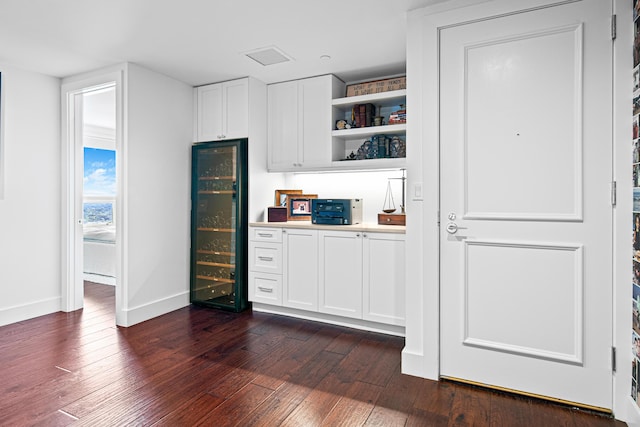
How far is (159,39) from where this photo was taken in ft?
9.59

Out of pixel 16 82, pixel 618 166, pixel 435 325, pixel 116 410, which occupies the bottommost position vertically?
pixel 116 410

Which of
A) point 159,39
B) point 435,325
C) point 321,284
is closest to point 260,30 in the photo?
point 159,39

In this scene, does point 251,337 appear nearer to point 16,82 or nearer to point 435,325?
point 435,325

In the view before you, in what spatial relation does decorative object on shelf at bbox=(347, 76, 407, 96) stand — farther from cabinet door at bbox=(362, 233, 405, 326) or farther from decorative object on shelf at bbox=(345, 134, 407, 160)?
cabinet door at bbox=(362, 233, 405, 326)

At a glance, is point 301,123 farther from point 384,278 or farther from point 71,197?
point 71,197

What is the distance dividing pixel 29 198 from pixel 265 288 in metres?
2.44

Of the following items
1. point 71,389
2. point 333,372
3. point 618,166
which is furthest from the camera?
point 333,372

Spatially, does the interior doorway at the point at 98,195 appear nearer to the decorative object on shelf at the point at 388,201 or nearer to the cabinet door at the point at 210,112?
the cabinet door at the point at 210,112

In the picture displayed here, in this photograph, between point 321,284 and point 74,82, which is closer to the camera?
point 321,284

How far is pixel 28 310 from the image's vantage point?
11.9 feet

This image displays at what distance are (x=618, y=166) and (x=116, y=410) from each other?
2.93 m

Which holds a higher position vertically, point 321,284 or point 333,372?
point 321,284

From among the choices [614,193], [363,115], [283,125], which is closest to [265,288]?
[283,125]

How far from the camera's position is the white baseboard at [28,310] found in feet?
11.4
